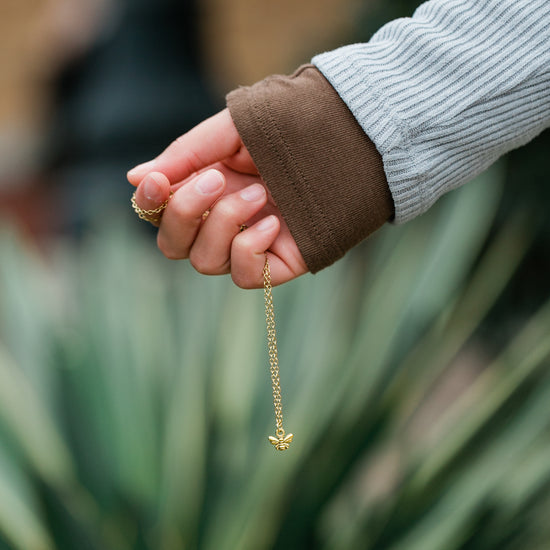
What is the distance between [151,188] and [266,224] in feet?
0.51

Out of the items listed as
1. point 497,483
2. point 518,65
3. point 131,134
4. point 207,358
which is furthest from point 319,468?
point 131,134

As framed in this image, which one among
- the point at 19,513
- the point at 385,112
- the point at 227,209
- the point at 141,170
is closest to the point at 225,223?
the point at 227,209

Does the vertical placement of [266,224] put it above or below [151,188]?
below

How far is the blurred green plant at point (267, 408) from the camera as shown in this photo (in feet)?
3.84

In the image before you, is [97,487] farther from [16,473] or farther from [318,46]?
[318,46]

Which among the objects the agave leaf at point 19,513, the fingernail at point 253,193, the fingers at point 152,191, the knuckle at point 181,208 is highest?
the fingers at point 152,191

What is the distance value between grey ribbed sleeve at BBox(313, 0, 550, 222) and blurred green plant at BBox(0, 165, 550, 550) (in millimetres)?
633

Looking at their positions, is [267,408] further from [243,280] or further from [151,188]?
[151,188]

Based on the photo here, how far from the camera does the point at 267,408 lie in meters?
1.46

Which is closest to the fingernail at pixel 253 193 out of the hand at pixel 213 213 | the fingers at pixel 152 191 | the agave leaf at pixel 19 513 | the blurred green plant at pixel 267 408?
the hand at pixel 213 213

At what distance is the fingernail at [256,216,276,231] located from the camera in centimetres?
86

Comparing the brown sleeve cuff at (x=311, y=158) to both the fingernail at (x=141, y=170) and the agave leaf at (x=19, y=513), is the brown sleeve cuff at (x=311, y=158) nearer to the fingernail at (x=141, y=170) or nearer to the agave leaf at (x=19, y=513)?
the fingernail at (x=141, y=170)

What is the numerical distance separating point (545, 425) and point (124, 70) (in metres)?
1.95

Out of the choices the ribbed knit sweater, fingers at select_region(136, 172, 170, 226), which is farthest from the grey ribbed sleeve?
fingers at select_region(136, 172, 170, 226)
